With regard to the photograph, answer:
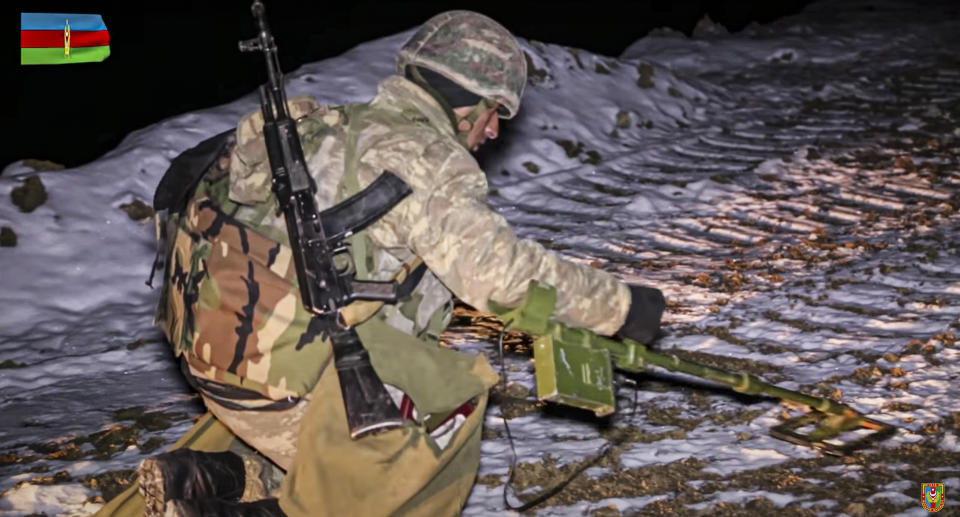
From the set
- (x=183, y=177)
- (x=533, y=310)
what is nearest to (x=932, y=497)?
(x=533, y=310)

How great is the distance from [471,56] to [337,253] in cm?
70

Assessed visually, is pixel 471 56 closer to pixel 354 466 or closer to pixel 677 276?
pixel 354 466

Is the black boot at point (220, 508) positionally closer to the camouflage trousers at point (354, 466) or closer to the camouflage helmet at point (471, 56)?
the camouflage trousers at point (354, 466)

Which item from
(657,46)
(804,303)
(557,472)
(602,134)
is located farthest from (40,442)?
(657,46)

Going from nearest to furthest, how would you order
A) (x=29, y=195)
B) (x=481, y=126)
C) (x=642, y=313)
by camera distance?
1. (x=642, y=313)
2. (x=481, y=126)
3. (x=29, y=195)

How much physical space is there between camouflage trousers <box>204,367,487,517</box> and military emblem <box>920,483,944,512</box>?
1.73m

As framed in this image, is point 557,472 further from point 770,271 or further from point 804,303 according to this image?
point 770,271

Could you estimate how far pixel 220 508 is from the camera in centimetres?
333

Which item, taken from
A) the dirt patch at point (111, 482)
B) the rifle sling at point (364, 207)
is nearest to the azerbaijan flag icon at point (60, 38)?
the rifle sling at point (364, 207)

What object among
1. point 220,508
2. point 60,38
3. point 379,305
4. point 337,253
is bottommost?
point 220,508

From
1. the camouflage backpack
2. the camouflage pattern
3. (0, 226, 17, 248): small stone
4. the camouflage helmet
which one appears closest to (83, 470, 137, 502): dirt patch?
the camouflage backpack

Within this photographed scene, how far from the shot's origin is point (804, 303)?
6086mm

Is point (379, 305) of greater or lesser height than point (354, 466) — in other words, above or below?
above

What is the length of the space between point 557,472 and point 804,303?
2250 mm
